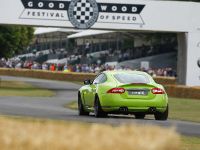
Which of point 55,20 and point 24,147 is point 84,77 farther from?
point 24,147

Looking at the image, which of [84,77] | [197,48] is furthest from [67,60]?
[197,48]

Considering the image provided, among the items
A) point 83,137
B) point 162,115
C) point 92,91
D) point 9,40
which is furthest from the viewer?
point 9,40

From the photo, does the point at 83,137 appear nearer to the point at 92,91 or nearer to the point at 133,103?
the point at 133,103

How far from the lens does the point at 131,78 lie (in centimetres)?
1795

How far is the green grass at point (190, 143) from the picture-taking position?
1042cm

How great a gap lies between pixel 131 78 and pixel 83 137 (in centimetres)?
1440

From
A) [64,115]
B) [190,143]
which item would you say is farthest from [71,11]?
[190,143]

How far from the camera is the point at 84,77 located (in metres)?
58.9

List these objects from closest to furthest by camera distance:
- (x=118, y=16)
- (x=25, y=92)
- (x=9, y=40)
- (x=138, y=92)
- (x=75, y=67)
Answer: (x=138, y=92)
(x=25, y=92)
(x=118, y=16)
(x=9, y=40)
(x=75, y=67)

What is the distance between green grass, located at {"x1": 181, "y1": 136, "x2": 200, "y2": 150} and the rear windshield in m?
5.25

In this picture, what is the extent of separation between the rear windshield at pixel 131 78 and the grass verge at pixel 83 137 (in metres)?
13.9

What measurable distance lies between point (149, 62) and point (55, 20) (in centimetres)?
2633

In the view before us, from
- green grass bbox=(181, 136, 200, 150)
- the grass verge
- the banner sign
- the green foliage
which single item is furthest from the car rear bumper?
the green foliage

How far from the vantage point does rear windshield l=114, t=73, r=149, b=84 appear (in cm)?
1780
